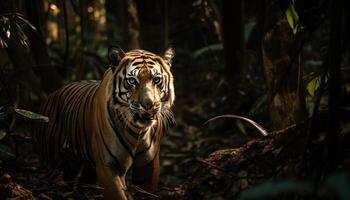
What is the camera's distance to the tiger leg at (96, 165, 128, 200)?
4.44 meters

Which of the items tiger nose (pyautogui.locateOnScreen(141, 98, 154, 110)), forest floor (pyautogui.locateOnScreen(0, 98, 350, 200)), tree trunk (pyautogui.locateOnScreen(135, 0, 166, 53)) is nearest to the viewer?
forest floor (pyautogui.locateOnScreen(0, 98, 350, 200))

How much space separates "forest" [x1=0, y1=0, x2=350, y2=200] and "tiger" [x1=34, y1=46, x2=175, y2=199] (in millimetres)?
125

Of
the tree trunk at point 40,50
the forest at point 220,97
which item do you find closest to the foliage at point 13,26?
the forest at point 220,97

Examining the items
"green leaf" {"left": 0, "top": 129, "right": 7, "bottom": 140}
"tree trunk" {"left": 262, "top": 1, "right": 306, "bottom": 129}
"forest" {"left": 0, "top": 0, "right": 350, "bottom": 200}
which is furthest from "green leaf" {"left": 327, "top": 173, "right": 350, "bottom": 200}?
"tree trunk" {"left": 262, "top": 1, "right": 306, "bottom": 129}

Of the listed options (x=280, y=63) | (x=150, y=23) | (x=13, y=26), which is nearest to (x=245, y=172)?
(x=280, y=63)

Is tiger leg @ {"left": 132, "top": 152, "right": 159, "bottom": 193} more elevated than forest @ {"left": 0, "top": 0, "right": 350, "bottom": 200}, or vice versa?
forest @ {"left": 0, "top": 0, "right": 350, "bottom": 200}

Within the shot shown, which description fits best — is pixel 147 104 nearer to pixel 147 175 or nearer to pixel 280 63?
pixel 147 175

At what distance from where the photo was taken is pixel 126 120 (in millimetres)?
4594

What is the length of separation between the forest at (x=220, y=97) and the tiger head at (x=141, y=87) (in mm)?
185

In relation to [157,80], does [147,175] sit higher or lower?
lower

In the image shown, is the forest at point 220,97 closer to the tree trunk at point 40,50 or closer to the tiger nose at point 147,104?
the tree trunk at point 40,50

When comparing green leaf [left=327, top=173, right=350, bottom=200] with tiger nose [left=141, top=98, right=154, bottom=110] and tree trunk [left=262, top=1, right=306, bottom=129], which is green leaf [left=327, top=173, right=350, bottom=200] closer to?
tiger nose [left=141, top=98, right=154, bottom=110]

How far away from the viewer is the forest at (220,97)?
2682 mm

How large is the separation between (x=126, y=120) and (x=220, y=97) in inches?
166
